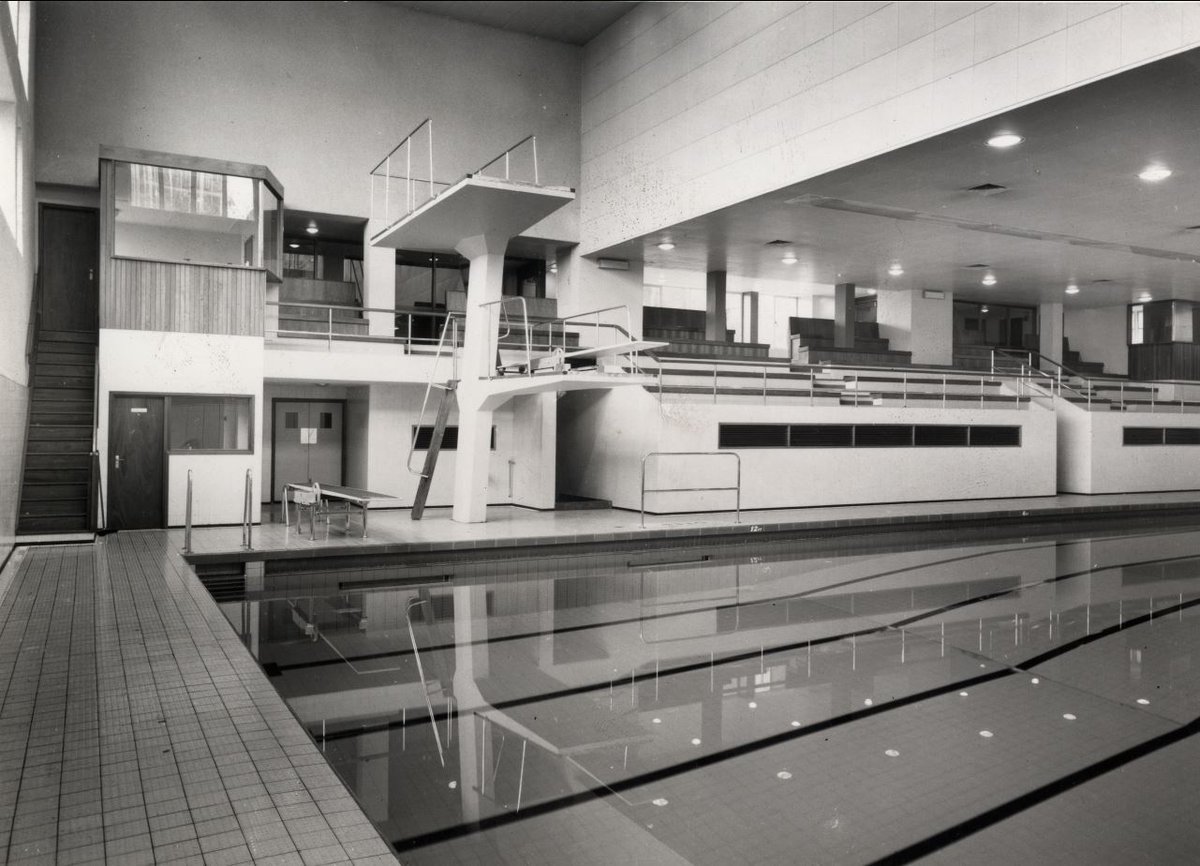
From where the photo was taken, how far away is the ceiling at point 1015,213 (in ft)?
29.7

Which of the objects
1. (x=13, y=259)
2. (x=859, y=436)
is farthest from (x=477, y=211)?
(x=859, y=436)

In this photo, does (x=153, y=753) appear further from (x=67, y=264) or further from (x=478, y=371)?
(x=67, y=264)

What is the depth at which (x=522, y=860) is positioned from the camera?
11.3 feet

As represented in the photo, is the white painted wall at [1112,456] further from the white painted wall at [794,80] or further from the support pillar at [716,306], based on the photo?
the white painted wall at [794,80]

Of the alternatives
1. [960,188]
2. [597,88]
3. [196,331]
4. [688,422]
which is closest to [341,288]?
[196,331]

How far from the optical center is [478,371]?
456 inches

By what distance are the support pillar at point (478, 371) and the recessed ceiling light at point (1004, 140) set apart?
5800 mm

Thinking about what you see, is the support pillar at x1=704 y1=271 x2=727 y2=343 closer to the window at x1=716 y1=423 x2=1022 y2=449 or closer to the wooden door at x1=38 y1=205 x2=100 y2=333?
the window at x1=716 y1=423 x2=1022 y2=449

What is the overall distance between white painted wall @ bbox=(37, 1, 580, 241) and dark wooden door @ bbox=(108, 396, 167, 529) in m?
4.51

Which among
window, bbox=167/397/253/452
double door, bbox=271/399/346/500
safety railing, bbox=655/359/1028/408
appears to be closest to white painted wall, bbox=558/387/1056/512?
safety railing, bbox=655/359/1028/408

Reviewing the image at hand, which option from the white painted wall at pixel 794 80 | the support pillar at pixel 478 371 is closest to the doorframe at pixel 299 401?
the support pillar at pixel 478 371

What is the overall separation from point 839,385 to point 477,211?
8.95 meters

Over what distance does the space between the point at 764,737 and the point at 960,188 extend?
9.37 metres

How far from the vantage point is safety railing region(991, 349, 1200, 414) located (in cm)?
1781
